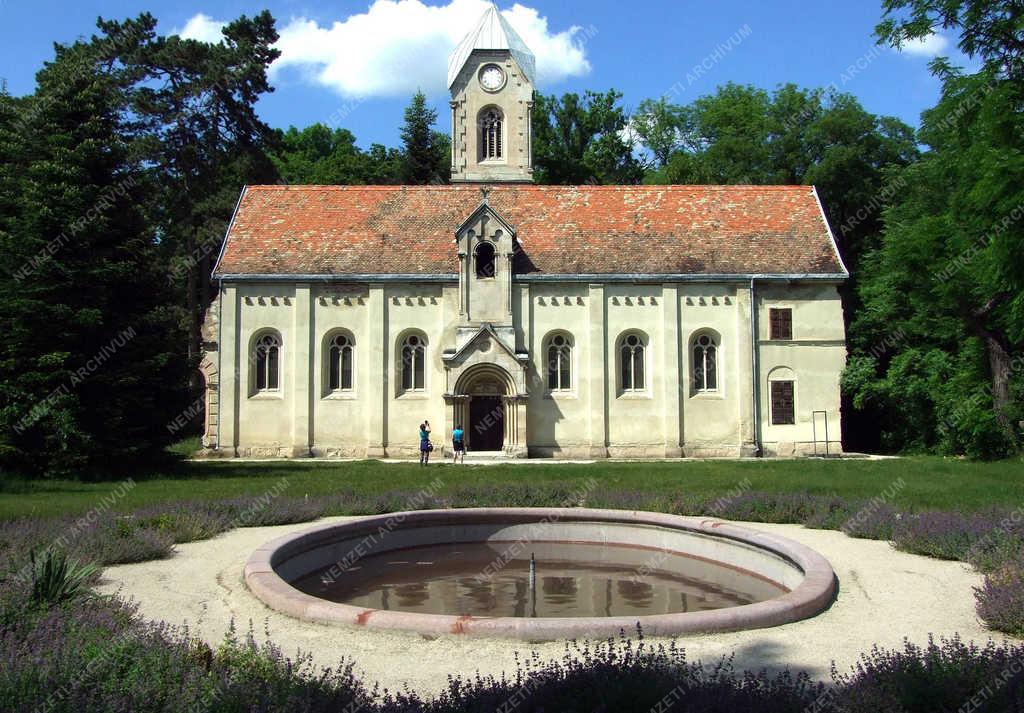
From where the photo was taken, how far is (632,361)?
3594 cm

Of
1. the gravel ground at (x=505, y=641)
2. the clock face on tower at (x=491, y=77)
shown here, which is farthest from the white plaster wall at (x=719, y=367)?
the gravel ground at (x=505, y=641)

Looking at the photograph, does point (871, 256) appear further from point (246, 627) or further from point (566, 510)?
point (246, 627)

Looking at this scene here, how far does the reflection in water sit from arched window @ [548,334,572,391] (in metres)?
19.8

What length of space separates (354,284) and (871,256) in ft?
82.7

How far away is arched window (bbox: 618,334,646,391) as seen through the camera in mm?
35875

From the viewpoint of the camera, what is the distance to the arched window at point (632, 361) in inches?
1412

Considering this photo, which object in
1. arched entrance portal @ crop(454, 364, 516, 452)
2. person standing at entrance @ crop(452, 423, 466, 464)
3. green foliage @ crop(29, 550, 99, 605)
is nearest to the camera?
green foliage @ crop(29, 550, 99, 605)

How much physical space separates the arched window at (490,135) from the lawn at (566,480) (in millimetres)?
22168

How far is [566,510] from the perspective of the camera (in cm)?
1647

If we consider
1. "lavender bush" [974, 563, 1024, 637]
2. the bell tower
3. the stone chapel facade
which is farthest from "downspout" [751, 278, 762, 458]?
"lavender bush" [974, 563, 1024, 637]

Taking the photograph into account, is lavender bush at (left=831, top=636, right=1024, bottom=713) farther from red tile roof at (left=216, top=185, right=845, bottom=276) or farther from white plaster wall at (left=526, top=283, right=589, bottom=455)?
red tile roof at (left=216, top=185, right=845, bottom=276)

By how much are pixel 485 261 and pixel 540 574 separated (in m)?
23.1

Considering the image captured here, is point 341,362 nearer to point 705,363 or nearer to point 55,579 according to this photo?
point 705,363

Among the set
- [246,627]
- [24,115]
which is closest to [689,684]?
[246,627]
